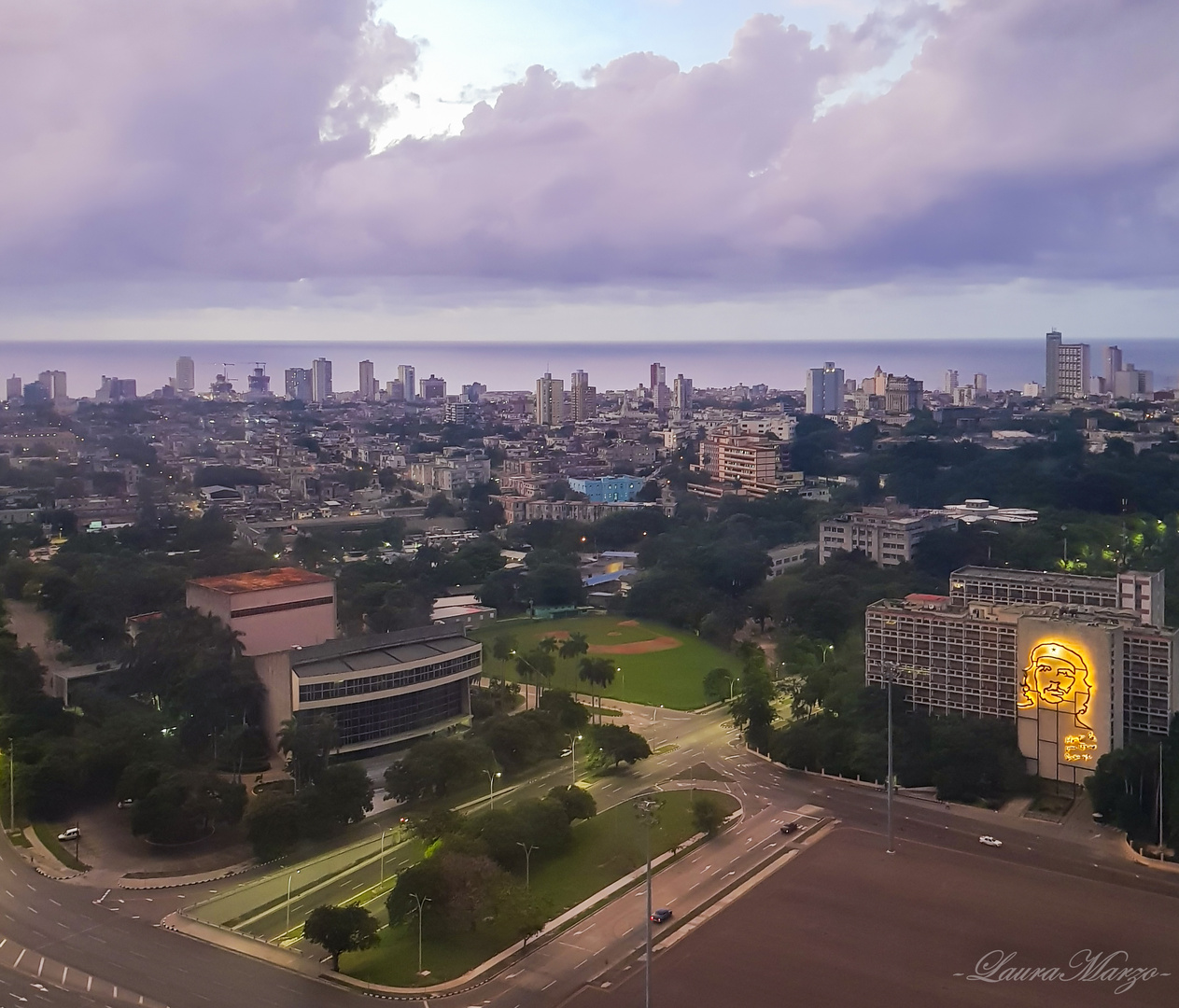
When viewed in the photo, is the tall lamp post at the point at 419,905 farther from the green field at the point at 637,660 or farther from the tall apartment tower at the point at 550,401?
the tall apartment tower at the point at 550,401

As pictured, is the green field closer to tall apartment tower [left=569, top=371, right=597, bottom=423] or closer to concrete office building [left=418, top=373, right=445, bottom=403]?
tall apartment tower [left=569, top=371, right=597, bottom=423]

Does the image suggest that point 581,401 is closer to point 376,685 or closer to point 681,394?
point 681,394

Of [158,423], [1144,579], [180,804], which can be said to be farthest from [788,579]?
[158,423]

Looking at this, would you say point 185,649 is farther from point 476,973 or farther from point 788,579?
point 788,579

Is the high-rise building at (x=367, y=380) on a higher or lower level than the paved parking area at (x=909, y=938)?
higher

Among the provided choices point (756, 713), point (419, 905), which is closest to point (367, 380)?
point (756, 713)
